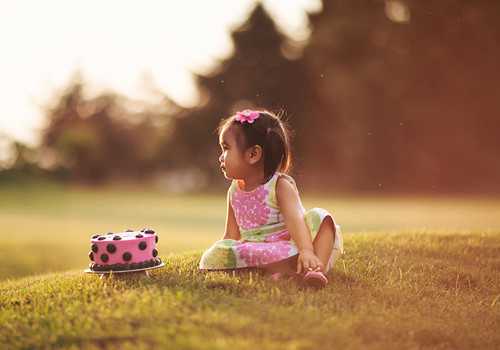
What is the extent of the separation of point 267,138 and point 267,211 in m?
0.55

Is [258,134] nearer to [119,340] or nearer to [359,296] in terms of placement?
[359,296]

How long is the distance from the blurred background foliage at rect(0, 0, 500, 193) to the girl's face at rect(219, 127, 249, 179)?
16995 mm

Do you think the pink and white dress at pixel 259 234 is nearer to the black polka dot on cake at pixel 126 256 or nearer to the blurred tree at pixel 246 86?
the black polka dot on cake at pixel 126 256

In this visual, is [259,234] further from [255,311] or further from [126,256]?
[255,311]

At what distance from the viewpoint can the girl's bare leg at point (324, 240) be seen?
4355 mm

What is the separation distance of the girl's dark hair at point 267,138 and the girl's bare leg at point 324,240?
55 cm

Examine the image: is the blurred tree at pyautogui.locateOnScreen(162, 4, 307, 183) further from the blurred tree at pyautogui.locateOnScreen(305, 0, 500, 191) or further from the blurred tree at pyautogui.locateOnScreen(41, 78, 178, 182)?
the blurred tree at pyautogui.locateOnScreen(41, 78, 178, 182)

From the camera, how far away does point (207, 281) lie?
4031 millimetres

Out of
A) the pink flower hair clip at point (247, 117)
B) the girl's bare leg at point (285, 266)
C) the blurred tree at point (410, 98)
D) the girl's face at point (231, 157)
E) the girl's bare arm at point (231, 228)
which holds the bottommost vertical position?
the girl's bare leg at point (285, 266)

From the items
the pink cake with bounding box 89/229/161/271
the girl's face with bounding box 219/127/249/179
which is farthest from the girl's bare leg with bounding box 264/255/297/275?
the pink cake with bounding box 89/229/161/271

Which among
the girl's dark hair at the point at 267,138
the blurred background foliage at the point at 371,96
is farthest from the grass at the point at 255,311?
the blurred background foliage at the point at 371,96

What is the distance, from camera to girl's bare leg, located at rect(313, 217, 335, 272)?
436 centimetres

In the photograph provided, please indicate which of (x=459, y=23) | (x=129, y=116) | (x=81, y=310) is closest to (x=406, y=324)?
(x=81, y=310)

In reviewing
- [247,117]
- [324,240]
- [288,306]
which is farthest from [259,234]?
[288,306]
